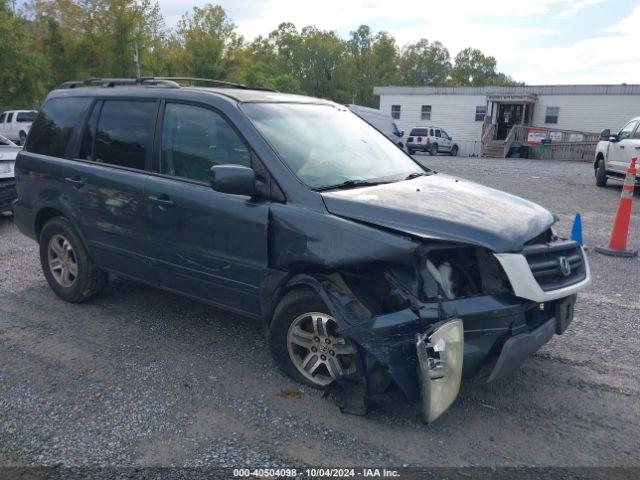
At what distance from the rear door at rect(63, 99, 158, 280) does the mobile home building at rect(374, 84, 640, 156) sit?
32428 millimetres

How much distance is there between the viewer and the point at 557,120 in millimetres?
33438

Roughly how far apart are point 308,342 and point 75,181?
8.64 feet

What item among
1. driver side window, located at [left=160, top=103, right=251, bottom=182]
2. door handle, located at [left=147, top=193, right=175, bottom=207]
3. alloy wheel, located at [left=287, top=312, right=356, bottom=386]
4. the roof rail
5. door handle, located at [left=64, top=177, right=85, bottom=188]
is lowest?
alloy wheel, located at [left=287, top=312, right=356, bottom=386]

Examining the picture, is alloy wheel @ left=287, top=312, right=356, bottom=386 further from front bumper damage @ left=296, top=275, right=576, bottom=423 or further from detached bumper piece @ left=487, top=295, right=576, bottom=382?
detached bumper piece @ left=487, top=295, right=576, bottom=382

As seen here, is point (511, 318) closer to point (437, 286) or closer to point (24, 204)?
point (437, 286)

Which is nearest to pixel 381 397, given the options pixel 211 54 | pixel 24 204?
pixel 24 204

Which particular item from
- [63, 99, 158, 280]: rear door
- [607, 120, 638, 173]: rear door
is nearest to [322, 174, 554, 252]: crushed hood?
[63, 99, 158, 280]: rear door

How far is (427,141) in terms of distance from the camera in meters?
32.2

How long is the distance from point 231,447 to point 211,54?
33.3 m

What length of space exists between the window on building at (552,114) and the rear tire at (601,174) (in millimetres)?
20502

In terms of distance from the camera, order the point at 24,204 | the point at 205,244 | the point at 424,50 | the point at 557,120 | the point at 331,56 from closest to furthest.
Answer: the point at 205,244 → the point at 24,204 → the point at 557,120 → the point at 331,56 → the point at 424,50

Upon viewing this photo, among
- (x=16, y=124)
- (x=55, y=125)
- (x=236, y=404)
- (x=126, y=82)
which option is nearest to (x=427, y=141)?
(x=16, y=124)

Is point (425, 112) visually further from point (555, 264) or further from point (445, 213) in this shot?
point (445, 213)

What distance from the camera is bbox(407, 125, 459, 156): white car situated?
32.2m
